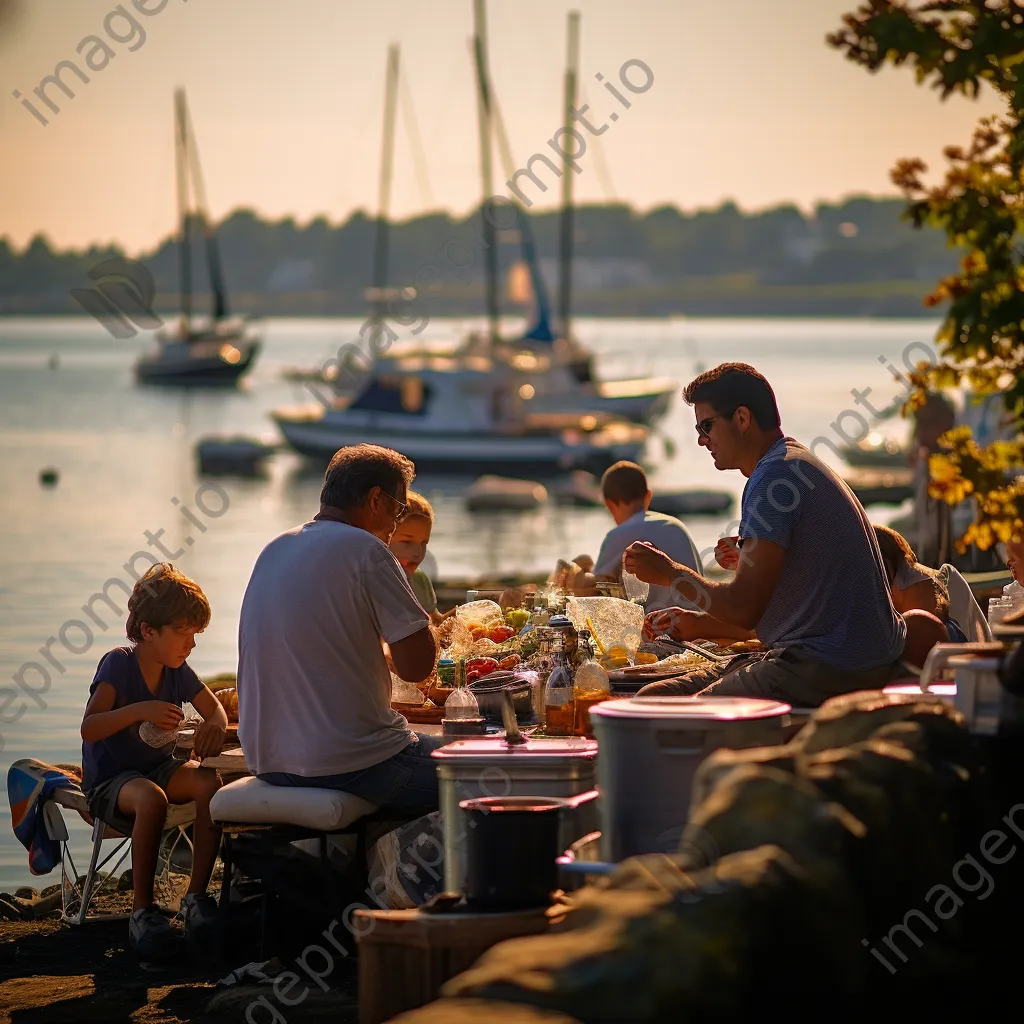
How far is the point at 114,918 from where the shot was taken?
7629 mm

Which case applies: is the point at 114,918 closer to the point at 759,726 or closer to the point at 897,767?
the point at 759,726

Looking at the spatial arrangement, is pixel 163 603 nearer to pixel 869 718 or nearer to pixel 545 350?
pixel 869 718

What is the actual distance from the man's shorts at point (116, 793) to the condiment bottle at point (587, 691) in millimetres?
1573

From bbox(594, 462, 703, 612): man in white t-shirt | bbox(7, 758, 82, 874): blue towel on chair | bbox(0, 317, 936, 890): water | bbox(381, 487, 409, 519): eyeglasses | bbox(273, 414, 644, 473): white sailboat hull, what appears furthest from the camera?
bbox(273, 414, 644, 473): white sailboat hull

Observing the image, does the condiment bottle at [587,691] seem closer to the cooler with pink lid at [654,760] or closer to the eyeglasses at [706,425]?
the eyeglasses at [706,425]

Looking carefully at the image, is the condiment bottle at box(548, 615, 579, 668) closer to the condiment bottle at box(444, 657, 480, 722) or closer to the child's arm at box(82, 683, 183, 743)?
the condiment bottle at box(444, 657, 480, 722)

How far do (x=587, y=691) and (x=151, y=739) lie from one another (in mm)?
1676

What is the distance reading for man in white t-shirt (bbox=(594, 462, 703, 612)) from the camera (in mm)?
9711

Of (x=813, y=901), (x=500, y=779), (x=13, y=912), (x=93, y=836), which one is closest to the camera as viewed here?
(x=813, y=901)

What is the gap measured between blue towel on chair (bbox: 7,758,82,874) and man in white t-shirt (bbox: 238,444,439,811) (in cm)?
143

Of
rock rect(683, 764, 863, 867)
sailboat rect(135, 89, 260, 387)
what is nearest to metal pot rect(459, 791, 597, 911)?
rock rect(683, 764, 863, 867)

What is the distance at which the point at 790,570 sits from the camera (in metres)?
5.98

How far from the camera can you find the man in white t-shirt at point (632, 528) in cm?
971

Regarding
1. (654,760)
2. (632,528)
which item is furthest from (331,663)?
(632,528)
